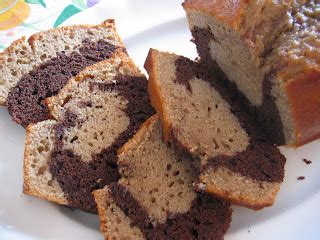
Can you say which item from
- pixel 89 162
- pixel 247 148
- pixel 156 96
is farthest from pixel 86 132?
pixel 247 148

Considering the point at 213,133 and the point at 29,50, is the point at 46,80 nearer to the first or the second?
the point at 29,50

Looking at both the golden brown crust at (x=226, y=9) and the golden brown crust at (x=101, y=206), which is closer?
the golden brown crust at (x=101, y=206)

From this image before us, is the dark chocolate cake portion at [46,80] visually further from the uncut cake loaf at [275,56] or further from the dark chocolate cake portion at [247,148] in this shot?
the uncut cake loaf at [275,56]

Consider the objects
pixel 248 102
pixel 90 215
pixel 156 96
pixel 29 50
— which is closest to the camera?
pixel 90 215

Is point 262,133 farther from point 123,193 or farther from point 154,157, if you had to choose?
point 123,193

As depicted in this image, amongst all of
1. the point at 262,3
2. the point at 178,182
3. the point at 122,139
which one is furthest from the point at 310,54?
the point at 122,139

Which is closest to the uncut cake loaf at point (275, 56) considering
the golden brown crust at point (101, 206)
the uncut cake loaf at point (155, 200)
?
the uncut cake loaf at point (155, 200)

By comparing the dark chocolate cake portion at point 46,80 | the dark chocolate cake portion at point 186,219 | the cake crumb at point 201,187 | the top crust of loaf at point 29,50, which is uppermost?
the top crust of loaf at point 29,50
